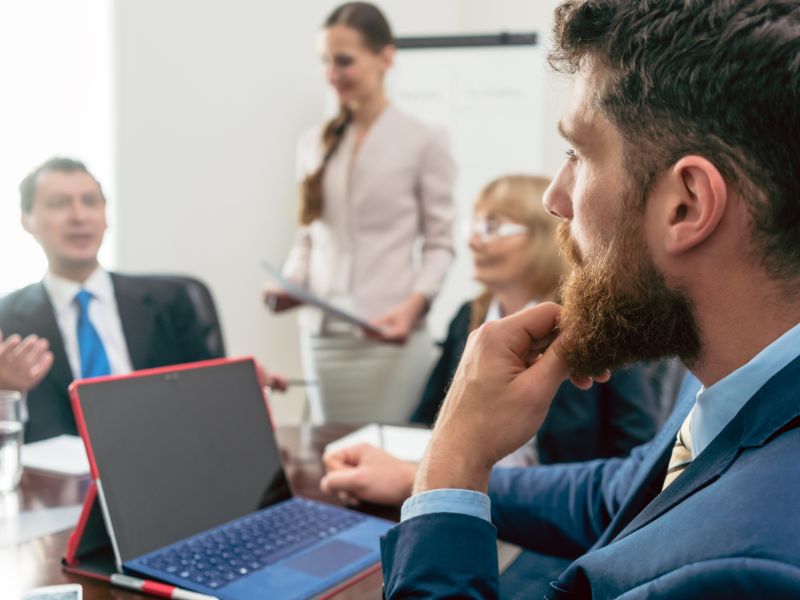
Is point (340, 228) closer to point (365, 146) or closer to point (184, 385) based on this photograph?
point (365, 146)

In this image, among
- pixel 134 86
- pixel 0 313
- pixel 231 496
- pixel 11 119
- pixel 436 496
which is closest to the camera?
pixel 436 496

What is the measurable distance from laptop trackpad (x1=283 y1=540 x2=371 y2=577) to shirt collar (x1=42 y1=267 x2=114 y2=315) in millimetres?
907

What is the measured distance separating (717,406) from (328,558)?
488 mm

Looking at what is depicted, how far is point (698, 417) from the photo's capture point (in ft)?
2.76

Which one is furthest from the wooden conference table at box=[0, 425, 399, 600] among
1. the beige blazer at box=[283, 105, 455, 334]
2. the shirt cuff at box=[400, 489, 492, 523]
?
the beige blazer at box=[283, 105, 455, 334]

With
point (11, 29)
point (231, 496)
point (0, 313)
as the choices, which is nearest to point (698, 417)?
point (231, 496)

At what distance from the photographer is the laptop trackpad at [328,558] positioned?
0.95 metres

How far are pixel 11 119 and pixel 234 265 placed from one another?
4.46ft

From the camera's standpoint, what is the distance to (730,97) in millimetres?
707

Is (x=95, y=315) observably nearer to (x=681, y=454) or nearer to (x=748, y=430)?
(x=681, y=454)

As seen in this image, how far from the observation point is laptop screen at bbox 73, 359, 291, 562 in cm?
99

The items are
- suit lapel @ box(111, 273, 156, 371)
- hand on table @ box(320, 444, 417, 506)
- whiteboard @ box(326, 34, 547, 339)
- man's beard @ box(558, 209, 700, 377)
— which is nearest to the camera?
man's beard @ box(558, 209, 700, 377)

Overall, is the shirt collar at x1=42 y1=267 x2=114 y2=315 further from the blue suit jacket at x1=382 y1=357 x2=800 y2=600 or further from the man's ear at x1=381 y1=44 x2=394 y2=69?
the man's ear at x1=381 y1=44 x2=394 y2=69

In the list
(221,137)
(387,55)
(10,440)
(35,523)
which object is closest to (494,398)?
(35,523)
